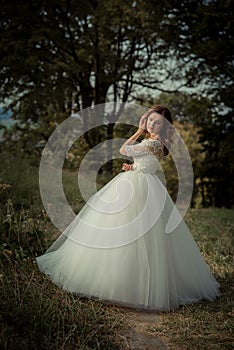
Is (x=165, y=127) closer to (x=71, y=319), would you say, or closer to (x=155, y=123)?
(x=155, y=123)

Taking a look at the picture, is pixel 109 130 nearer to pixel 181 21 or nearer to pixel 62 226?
pixel 181 21

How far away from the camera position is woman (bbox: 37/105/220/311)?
448 cm

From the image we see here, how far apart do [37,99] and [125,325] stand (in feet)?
40.0

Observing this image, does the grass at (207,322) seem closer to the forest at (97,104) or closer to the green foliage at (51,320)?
the forest at (97,104)

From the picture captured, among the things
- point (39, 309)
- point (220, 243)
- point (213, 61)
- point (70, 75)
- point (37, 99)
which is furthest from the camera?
point (70, 75)

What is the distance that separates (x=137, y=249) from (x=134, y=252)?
0.05 m

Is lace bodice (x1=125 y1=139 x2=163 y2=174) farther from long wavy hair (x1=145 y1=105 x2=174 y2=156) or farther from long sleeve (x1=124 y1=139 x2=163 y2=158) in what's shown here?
long wavy hair (x1=145 y1=105 x2=174 y2=156)

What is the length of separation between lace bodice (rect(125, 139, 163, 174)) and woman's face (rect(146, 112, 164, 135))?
0.54 feet

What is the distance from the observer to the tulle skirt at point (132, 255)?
4469 mm

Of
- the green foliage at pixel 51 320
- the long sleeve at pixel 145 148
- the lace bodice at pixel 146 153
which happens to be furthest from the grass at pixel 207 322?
the long sleeve at pixel 145 148

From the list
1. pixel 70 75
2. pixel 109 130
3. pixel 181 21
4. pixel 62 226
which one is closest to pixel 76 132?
pixel 109 130

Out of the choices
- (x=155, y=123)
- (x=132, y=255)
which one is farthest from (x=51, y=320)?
(x=155, y=123)

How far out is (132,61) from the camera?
57.5ft

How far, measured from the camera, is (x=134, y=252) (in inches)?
181
